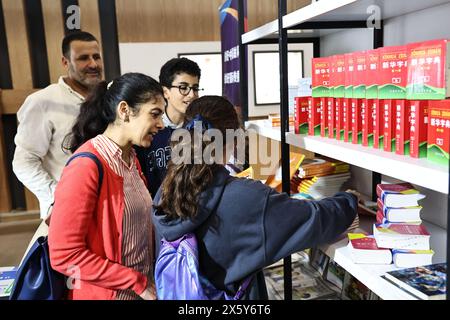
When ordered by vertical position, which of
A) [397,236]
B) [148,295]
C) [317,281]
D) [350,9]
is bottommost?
[317,281]

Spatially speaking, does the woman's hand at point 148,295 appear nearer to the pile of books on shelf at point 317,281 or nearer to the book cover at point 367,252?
the book cover at point 367,252

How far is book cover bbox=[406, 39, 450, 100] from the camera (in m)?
0.89

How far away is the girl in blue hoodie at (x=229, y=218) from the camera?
112cm

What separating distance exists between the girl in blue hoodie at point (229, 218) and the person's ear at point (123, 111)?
12.0 inches

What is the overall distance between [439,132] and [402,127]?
0.38ft

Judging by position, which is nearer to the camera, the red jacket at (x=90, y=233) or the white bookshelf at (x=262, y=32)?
the red jacket at (x=90, y=233)

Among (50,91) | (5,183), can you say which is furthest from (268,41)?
(5,183)

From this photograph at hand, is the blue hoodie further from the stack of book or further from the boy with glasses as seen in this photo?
the boy with glasses

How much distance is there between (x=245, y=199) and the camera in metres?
1.11

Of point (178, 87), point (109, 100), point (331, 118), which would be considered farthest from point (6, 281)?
point (331, 118)

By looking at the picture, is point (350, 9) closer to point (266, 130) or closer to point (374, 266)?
point (266, 130)

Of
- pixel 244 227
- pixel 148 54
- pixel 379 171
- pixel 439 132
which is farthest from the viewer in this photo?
pixel 148 54

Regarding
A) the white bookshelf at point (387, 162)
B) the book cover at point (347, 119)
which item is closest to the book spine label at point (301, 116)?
the white bookshelf at point (387, 162)

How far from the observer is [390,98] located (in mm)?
1070
